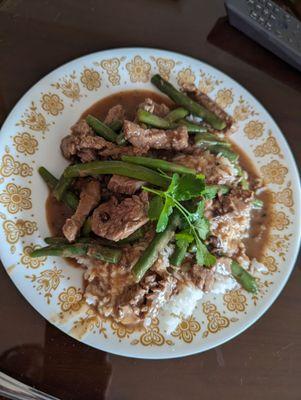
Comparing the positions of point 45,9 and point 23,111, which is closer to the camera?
point 23,111

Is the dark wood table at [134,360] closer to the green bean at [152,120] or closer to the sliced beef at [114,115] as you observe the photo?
the sliced beef at [114,115]

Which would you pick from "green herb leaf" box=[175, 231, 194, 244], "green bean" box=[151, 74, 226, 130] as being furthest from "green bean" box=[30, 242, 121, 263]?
"green bean" box=[151, 74, 226, 130]

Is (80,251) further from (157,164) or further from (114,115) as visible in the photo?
(114,115)

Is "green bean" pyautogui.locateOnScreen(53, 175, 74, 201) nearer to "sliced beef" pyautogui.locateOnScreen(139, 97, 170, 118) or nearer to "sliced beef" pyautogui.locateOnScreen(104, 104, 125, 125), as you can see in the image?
"sliced beef" pyautogui.locateOnScreen(104, 104, 125, 125)

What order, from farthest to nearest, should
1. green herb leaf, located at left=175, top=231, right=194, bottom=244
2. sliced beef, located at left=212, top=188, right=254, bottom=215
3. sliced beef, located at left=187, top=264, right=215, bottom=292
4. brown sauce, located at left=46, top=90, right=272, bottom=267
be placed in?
brown sauce, located at left=46, top=90, right=272, bottom=267 < sliced beef, located at left=212, top=188, right=254, bottom=215 < sliced beef, located at left=187, top=264, right=215, bottom=292 < green herb leaf, located at left=175, top=231, right=194, bottom=244

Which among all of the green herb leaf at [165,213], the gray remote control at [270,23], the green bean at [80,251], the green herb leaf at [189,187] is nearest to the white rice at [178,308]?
the green bean at [80,251]

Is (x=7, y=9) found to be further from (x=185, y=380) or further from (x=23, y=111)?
(x=185, y=380)

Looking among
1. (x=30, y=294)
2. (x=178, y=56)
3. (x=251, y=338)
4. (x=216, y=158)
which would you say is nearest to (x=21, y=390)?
(x=30, y=294)

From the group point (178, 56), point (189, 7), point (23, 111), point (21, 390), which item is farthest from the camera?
point (189, 7)
